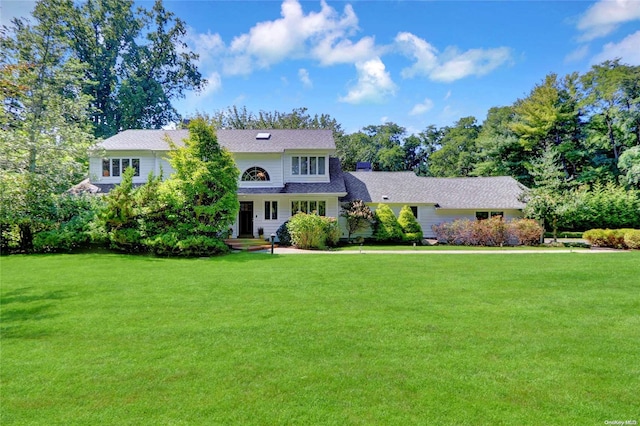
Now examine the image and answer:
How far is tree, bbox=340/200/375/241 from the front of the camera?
20125 mm

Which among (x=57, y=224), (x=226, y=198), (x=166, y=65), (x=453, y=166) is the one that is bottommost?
(x=57, y=224)

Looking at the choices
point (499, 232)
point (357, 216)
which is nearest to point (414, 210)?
point (357, 216)

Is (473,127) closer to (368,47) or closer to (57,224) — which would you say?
(368,47)

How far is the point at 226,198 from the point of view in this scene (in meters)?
14.9

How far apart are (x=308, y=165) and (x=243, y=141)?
4.71 metres

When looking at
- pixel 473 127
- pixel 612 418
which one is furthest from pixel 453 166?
pixel 612 418

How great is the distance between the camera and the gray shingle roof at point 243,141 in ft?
69.1

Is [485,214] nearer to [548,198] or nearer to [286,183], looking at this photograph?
[548,198]

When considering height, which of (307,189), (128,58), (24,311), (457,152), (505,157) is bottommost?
(24,311)

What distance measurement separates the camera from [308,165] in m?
21.8

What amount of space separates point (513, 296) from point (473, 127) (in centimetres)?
4446

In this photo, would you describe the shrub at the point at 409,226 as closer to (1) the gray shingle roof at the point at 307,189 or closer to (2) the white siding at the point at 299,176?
(1) the gray shingle roof at the point at 307,189

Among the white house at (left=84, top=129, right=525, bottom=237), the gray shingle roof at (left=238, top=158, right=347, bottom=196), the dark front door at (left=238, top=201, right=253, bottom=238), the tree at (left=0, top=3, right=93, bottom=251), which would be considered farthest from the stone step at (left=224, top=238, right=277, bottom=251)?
the tree at (left=0, top=3, right=93, bottom=251)

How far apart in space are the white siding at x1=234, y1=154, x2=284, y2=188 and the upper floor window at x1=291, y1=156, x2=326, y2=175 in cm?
110
